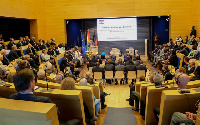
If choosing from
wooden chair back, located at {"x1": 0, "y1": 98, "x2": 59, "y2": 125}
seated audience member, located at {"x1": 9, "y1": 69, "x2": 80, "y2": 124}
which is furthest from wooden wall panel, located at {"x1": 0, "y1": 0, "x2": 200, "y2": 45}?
wooden chair back, located at {"x1": 0, "y1": 98, "x2": 59, "y2": 125}

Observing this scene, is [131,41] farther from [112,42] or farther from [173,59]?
[173,59]

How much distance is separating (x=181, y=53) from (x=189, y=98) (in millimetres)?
8112

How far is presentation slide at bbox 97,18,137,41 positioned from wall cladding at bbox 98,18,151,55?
62.7 inches

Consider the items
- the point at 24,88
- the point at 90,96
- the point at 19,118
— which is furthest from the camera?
the point at 90,96

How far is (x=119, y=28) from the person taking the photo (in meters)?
16.4

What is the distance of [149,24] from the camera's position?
58.6 ft

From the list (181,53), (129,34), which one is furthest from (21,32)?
(181,53)

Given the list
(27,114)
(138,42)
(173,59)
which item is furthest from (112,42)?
(27,114)

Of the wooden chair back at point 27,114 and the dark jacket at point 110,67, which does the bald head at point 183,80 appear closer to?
the wooden chair back at point 27,114

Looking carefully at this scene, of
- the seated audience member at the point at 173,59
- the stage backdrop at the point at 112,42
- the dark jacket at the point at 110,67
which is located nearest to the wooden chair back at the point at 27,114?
the dark jacket at the point at 110,67

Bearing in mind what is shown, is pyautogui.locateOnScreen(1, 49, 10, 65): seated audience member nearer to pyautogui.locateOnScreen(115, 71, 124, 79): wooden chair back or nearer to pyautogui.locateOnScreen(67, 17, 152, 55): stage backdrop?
pyautogui.locateOnScreen(115, 71, 124, 79): wooden chair back

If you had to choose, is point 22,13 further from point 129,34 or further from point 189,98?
point 189,98

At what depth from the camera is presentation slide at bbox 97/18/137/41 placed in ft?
53.5

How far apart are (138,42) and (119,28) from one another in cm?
246
